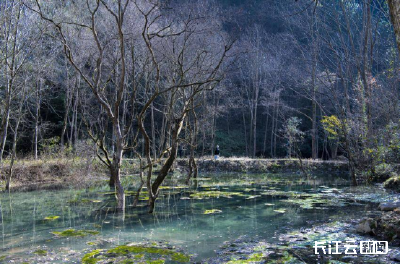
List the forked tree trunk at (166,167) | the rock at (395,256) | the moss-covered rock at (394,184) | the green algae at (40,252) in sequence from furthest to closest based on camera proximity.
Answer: the moss-covered rock at (394,184) → the forked tree trunk at (166,167) → the green algae at (40,252) → the rock at (395,256)

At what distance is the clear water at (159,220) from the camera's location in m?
7.07

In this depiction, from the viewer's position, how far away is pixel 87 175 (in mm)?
18266

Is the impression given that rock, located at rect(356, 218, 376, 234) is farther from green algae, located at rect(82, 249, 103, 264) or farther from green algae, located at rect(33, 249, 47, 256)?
green algae, located at rect(33, 249, 47, 256)

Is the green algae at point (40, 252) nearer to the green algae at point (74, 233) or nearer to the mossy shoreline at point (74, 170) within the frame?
the green algae at point (74, 233)

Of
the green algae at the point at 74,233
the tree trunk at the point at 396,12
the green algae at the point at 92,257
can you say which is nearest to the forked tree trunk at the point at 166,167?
the green algae at the point at 74,233

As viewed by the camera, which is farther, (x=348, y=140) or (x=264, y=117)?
(x=264, y=117)

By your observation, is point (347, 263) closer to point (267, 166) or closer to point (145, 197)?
point (145, 197)

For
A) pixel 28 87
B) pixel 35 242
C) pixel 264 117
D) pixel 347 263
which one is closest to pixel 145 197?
pixel 35 242

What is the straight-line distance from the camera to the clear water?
7.07 m

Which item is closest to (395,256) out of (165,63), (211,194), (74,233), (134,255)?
A: (134,255)

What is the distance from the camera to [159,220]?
363 inches

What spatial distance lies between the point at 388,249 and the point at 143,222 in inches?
214

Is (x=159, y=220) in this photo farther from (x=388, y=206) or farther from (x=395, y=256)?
(x=388, y=206)

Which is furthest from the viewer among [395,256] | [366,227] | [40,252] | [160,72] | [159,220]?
[160,72]
